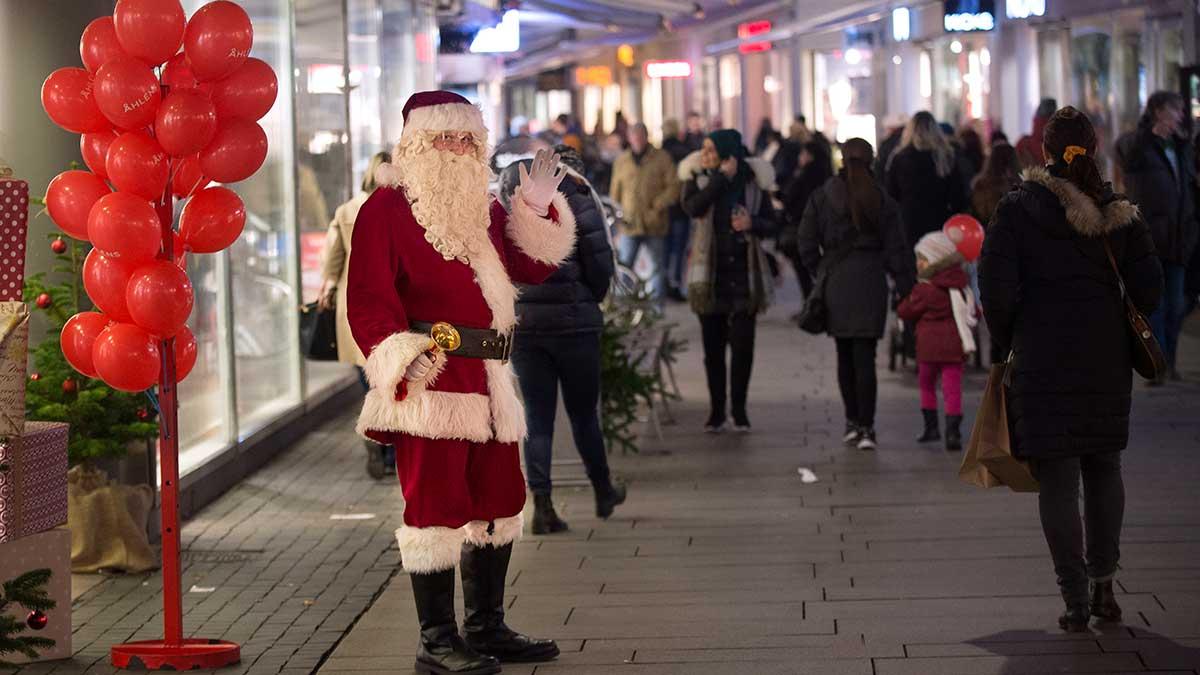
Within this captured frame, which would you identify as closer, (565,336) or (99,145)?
(99,145)

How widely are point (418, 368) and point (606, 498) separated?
305cm

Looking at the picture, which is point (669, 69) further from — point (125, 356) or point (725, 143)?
point (125, 356)

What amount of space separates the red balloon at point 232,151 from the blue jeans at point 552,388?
1.94m

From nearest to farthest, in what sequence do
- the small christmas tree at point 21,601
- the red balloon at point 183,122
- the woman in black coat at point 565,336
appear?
1. the small christmas tree at point 21,601
2. the red balloon at point 183,122
3. the woman in black coat at point 565,336

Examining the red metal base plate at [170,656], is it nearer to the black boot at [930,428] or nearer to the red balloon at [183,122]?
the red balloon at [183,122]

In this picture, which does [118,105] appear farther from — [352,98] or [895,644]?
[352,98]

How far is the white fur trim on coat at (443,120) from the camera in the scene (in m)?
5.96

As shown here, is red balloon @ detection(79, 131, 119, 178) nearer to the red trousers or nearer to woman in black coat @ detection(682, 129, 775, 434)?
the red trousers

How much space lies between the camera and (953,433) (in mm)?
10430

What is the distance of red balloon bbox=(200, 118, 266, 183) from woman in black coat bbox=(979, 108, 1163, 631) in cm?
246

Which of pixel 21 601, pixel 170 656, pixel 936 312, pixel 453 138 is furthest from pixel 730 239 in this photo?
pixel 21 601

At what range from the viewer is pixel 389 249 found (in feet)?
19.4

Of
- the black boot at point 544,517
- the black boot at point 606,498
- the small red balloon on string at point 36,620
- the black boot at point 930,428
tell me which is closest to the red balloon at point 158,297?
the small red balloon on string at point 36,620

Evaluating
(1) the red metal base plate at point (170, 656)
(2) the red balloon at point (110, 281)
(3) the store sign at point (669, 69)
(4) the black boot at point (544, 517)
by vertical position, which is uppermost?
(3) the store sign at point (669, 69)
